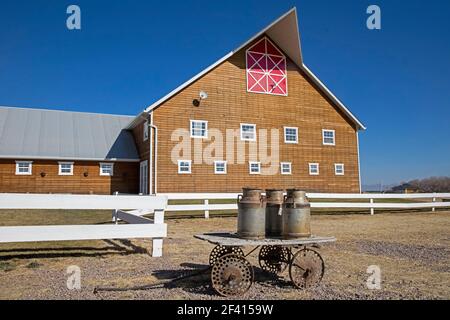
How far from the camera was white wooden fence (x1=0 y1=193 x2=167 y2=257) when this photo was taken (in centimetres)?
708

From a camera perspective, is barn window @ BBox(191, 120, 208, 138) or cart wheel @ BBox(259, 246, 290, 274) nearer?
cart wheel @ BBox(259, 246, 290, 274)

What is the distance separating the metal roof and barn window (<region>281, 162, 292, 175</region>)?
10955 mm

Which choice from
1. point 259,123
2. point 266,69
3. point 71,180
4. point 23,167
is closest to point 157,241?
point 259,123

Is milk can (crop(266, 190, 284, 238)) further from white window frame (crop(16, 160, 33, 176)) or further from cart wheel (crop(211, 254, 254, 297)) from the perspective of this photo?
white window frame (crop(16, 160, 33, 176))

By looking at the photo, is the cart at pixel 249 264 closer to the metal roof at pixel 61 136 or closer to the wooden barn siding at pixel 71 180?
the wooden barn siding at pixel 71 180

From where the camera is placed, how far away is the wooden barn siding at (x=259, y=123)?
2397cm

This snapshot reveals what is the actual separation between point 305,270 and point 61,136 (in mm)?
26621

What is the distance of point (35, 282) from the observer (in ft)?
19.6

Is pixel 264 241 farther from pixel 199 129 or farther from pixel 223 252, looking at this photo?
pixel 199 129

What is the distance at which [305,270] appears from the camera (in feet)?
19.3

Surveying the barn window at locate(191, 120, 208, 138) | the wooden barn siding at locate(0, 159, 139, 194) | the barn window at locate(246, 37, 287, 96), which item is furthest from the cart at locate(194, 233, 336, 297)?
the wooden barn siding at locate(0, 159, 139, 194)

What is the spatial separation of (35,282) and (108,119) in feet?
90.5

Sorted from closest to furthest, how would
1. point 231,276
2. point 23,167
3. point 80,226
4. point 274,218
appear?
point 231,276, point 274,218, point 80,226, point 23,167
